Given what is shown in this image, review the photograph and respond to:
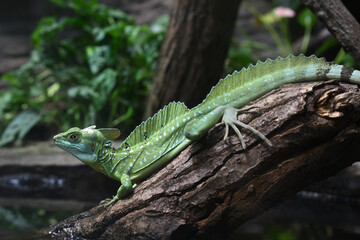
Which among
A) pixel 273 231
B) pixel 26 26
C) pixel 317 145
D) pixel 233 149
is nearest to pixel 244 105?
pixel 233 149

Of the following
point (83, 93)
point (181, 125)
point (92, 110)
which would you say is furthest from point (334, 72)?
point (83, 93)

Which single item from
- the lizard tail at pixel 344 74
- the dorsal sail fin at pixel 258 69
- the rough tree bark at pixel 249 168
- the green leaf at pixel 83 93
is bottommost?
the rough tree bark at pixel 249 168

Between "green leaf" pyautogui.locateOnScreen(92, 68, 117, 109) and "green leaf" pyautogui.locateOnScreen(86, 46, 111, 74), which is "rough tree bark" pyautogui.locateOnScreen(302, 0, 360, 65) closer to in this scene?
"green leaf" pyautogui.locateOnScreen(92, 68, 117, 109)

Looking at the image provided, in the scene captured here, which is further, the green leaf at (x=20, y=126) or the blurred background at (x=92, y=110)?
the green leaf at (x=20, y=126)

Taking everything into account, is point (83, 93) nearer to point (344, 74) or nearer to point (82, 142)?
point (82, 142)

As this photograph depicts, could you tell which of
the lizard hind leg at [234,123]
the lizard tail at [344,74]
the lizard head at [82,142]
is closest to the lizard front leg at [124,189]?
the lizard head at [82,142]

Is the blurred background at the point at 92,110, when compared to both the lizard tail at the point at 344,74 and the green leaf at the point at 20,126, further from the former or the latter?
the lizard tail at the point at 344,74

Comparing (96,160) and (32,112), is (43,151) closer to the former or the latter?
(32,112)

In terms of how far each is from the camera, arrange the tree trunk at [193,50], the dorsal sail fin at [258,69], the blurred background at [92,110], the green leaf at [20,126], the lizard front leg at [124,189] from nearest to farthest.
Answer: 1. the dorsal sail fin at [258,69]
2. the lizard front leg at [124,189]
3. the blurred background at [92,110]
4. the tree trunk at [193,50]
5. the green leaf at [20,126]
